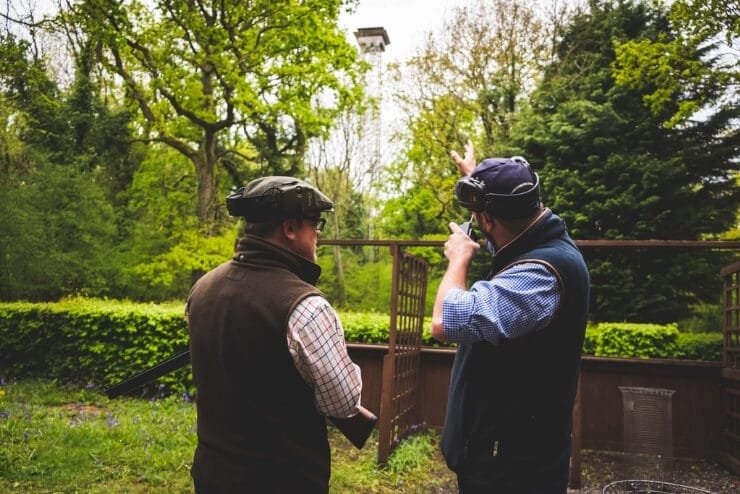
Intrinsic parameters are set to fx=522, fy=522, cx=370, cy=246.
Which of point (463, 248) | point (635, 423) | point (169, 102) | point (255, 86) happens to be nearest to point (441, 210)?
point (255, 86)

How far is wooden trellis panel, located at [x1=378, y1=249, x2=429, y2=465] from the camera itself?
5.59m

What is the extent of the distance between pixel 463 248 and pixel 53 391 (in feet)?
28.0

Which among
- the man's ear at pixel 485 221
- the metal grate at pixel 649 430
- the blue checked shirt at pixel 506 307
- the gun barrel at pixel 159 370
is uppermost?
the man's ear at pixel 485 221

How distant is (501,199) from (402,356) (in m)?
4.39

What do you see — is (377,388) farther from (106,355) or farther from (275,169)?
(275,169)

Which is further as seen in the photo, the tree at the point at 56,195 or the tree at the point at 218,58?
the tree at the point at 218,58

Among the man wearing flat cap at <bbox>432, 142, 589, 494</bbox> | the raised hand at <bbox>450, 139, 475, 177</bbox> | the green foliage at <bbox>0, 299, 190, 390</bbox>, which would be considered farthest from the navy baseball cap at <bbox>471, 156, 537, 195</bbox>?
the green foliage at <bbox>0, 299, 190, 390</bbox>

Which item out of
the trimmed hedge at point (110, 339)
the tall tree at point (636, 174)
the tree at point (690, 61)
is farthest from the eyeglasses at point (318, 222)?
the tall tree at point (636, 174)

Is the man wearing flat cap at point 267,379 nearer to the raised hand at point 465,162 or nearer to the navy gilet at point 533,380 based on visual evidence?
the navy gilet at point 533,380

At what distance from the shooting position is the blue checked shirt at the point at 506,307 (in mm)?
1683

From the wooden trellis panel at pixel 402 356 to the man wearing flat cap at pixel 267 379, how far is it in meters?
3.95

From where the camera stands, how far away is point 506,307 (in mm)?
1690

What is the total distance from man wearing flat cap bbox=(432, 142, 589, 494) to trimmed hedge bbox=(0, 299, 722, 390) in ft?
19.0

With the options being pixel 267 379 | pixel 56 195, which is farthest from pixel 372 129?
pixel 267 379
